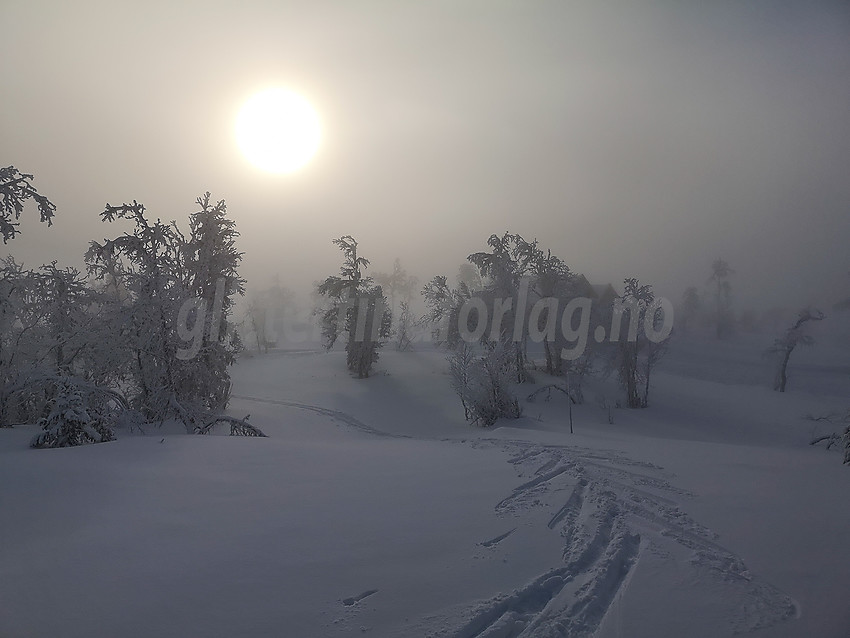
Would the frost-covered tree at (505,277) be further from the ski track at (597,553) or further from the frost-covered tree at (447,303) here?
the ski track at (597,553)

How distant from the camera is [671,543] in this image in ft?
16.8

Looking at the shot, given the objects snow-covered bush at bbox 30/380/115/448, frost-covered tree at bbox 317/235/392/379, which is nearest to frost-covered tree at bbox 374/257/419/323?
frost-covered tree at bbox 317/235/392/379

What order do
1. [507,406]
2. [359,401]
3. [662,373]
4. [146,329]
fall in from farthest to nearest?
[662,373] → [359,401] → [507,406] → [146,329]

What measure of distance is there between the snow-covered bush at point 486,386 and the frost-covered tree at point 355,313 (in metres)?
12.3

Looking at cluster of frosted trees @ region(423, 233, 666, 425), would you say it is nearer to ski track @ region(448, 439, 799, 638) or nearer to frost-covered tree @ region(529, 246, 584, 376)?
frost-covered tree @ region(529, 246, 584, 376)

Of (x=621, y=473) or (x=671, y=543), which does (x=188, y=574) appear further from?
(x=621, y=473)

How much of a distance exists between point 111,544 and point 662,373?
132 feet

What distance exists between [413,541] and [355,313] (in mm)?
28204

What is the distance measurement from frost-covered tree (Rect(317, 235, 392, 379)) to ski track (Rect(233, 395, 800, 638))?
23815mm

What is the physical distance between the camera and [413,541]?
4.81 metres

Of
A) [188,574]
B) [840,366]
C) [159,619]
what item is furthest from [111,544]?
[840,366]

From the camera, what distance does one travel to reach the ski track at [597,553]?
367 centimetres

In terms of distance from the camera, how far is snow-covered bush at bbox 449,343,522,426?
1962cm

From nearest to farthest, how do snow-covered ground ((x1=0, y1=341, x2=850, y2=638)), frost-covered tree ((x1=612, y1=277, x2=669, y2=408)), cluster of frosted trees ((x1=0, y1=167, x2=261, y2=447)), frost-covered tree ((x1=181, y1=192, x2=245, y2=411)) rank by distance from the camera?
snow-covered ground ((x1=0, y1=341, x2=850, y2=638)) < cluster of frosted trees ((x1=0, y1=167, x2=261, y2=447)) < frost-covered tree ((x1=181, y1=192, x2=245, y2=411)) < frost-covered tree ((x1=612, y1=277, x2=669, y2=408))
